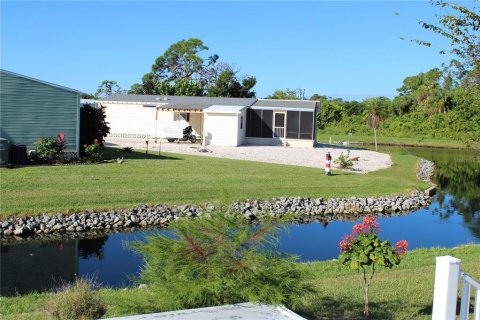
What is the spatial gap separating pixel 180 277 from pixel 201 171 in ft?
53.4

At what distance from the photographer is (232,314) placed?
476 centimetres

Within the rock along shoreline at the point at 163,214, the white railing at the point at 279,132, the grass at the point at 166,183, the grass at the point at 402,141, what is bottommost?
the rock along shoreline at the point at 163,214

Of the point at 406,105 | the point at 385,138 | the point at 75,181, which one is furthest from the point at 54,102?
the point at 406,105

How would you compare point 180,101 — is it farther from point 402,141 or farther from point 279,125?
point 402,141

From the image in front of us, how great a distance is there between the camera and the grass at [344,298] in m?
5.99

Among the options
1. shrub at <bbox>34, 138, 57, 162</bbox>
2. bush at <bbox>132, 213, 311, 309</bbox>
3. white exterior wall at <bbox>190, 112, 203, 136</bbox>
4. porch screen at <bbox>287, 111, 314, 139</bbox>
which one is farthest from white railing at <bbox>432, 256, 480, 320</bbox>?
white exterior wall at <bbox>190, 112, 203, 136</bbox>

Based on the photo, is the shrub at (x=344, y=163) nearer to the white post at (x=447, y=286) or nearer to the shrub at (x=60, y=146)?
the shrub at (x=60, y=146)

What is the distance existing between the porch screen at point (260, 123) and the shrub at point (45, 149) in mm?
17670

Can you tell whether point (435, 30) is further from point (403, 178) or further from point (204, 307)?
point (403, 178)

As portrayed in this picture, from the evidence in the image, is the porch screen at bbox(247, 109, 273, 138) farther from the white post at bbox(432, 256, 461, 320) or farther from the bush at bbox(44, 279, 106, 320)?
the white post at bbox(432, 256, 461, 320)

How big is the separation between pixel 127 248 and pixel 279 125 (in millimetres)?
25103

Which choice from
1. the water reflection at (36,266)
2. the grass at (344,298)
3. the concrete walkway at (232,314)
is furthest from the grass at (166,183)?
the concrete walkway at (232,314)

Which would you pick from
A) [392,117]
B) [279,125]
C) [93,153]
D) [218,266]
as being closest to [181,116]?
[279,125]

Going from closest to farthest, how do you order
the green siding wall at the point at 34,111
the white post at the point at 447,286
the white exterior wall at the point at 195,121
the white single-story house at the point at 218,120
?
the white post at the point at 447,286 → the green siding wall at the point at 34,111 → the white single-story house at the point at 218,120 → the white exterior wall at the point at 195,121
